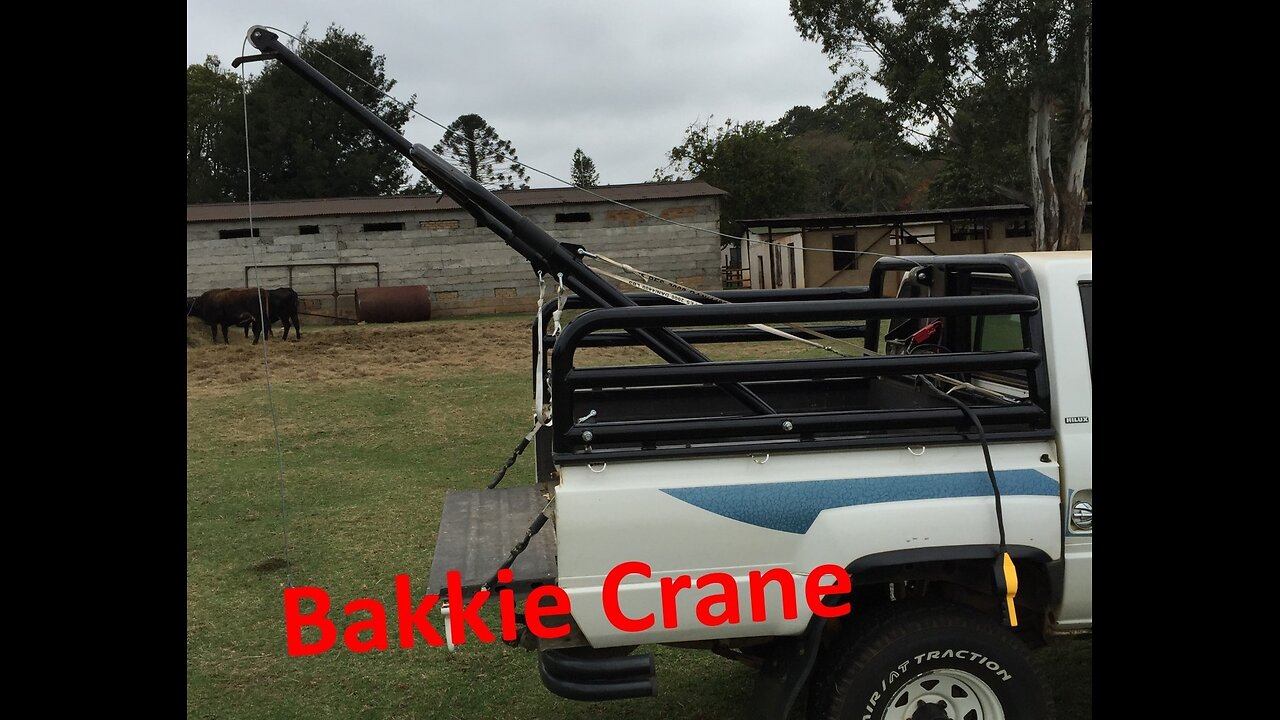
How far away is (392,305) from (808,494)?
2572 centimetres

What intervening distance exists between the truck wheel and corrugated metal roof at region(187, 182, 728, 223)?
26.4 meters

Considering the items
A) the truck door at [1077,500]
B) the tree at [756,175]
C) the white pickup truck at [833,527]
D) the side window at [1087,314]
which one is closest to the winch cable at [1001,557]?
the white pickup truck at [833,527]

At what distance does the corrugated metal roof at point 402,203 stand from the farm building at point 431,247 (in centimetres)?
5

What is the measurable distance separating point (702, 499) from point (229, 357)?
18388 millimetres

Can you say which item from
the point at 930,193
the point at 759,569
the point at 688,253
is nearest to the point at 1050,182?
the point at 688,253

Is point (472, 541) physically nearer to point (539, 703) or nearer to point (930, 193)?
point (539, 703)

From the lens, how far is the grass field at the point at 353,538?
456cm

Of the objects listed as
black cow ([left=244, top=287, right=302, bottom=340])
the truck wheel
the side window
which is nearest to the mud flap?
the truck wheel

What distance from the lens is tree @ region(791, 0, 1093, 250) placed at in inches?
1057

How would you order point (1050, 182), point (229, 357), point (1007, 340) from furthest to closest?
point (1050, 182)
point (229, 357)
point (1007, 340)

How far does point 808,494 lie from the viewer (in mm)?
3213

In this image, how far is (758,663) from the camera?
3.62 m

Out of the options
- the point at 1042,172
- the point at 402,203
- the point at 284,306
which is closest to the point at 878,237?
the point at 1042,172

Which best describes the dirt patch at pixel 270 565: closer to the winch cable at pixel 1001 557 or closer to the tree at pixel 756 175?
the winch cable at pixel 1001 557
